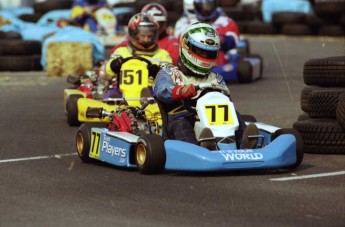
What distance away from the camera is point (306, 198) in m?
6.42

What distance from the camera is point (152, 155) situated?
23.6 ft

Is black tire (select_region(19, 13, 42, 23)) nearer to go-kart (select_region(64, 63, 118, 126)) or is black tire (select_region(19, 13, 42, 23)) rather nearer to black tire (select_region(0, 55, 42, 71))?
Answer: black tire (select_region(0, 55, 42, 71))

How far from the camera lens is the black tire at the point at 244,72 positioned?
15.8m

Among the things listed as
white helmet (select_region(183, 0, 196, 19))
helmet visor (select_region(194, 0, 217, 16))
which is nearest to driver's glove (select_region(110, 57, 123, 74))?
helmet visor (select_region(194, 0, 217, 16))

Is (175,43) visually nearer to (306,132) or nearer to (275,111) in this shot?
(275,111)

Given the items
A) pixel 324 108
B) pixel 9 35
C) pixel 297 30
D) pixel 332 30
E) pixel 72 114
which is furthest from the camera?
pixel 297 30

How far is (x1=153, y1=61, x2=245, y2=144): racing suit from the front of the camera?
25.3ft

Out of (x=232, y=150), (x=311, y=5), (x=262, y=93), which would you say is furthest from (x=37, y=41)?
(x=232, y=150)

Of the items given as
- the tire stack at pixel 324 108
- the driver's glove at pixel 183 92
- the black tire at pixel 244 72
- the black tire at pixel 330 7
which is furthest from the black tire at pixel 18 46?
the driver's glove at pixel 183 92

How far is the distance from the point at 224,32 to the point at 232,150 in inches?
329

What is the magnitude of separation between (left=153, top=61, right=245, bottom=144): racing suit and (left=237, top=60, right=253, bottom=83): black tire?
7.68 m

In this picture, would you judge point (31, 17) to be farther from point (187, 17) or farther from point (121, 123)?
point (121, 123)

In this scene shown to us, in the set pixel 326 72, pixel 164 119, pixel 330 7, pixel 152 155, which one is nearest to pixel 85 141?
pixel 164 119

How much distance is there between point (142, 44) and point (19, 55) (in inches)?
302
